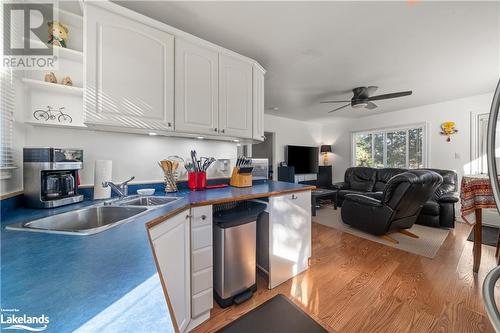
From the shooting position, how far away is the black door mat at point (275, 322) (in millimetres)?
723

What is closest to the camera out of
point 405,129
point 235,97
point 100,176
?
point 100,176

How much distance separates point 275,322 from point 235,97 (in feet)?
6.02

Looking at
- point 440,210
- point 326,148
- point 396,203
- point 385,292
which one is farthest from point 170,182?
point 326,148

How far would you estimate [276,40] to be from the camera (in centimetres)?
192

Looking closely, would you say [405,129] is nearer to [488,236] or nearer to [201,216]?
[488,236]

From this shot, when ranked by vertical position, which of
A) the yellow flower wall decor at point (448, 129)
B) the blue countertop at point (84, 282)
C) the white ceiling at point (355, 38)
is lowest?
the blue countertop at point (84, 282)

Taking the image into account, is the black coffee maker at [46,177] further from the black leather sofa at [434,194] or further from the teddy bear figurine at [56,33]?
the black leather sofa at [434,194]

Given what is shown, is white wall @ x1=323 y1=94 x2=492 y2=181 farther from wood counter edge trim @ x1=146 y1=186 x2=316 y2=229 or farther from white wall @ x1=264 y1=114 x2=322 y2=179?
wood counter edge trim @ x1=146 y1=186 x2=316 y2=229

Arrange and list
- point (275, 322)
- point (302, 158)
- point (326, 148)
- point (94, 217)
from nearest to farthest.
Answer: point (275, 322) → point (94, 217) → point (302, 158) → point (326, 148)

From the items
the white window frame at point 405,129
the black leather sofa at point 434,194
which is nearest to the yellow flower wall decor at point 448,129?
the white window frame at point 405,129

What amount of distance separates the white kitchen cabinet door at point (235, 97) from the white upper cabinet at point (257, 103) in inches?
2.4

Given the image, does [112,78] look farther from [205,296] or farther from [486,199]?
[486,199]

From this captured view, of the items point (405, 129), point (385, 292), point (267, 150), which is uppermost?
point (405, 129)

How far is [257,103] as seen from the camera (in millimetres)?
2182
